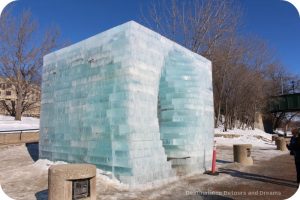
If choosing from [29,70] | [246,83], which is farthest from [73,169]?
[246,83]

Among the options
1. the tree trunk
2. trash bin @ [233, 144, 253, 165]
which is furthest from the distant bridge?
the tree trunk

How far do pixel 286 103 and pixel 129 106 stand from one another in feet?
132

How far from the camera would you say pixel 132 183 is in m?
8.48

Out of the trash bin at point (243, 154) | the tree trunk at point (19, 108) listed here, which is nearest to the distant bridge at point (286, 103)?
the trash bin at point (243, 154)

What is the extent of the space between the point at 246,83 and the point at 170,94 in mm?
29184

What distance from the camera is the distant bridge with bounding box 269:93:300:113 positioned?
41.4 m

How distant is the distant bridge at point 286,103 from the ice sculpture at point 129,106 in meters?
33.6

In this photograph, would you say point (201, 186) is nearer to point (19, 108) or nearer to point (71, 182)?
point (71, 182)

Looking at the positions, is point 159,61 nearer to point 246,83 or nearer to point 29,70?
point 29,70

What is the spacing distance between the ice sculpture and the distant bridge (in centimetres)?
3363

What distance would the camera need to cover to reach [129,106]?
29.1 ft

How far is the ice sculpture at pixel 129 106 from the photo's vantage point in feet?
29.5

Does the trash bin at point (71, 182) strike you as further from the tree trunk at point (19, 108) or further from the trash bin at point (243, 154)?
the tree trunk at point (19, 108)

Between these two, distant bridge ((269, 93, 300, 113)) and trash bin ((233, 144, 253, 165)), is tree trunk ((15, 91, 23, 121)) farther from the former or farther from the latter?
distant bridge ((269, 93, 300, 113))
